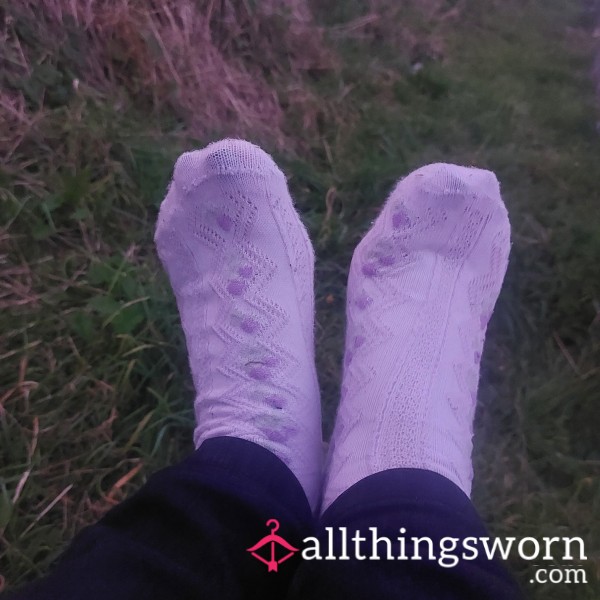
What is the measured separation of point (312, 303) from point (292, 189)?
0.85 feet

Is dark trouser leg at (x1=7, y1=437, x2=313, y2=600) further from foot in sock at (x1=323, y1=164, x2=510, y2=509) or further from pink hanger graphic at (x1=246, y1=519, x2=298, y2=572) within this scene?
foot in sock at (x1=323, y1=164, x2=510, y2=509)

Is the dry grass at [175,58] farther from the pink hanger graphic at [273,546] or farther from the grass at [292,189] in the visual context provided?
the pink hanger graphic at [273,546]

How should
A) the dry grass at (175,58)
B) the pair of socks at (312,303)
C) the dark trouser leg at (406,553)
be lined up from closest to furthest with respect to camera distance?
the dark trouser leg at (406,553) < the pair of socks at (312,303) < the dry grass at (175,58)

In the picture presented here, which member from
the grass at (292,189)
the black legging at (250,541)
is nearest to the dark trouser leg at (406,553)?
the black legging at (250,541)

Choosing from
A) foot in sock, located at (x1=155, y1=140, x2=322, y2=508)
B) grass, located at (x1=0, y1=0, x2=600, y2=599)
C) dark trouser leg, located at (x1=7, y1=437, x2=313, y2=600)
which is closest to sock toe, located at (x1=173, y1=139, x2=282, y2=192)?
foot in sock, located at (x1=155, y1=140, x2=322, y2=508)

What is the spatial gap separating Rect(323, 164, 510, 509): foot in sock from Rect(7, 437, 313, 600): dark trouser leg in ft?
0.55

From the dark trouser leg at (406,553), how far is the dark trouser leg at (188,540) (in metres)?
0.05

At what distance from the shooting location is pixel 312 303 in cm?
104

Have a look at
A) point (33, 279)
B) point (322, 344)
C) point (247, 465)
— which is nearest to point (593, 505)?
point (322, 344)

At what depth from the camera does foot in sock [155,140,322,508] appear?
0.90 metres

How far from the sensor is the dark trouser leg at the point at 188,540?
0.56m

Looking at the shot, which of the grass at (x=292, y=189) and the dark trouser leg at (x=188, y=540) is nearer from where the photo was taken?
the dark trouser leg at (x=188, y=540)

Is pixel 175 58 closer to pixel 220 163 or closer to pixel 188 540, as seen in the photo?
pixel 220 163

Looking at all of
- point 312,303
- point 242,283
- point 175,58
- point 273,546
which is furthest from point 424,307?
point 175,58
